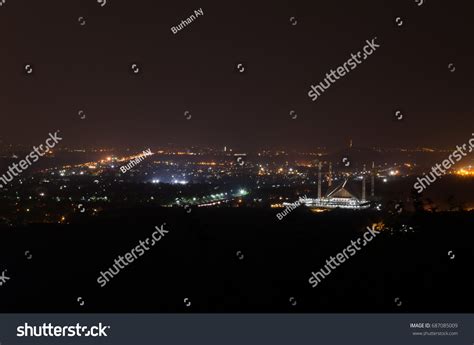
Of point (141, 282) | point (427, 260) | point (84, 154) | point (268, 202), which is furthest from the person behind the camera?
point (84, 154)

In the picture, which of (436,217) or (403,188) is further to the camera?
(403,188)

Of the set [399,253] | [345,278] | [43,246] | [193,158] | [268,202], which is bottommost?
[345,278]

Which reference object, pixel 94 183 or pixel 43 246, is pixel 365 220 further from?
pixel 94 183

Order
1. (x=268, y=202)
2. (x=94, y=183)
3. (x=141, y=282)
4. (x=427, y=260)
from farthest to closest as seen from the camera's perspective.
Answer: (x=94, y=183)
(x=268, y=202)
(x=427, y=260)
(x=141, y=282)

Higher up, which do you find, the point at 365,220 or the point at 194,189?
the point at 194,189

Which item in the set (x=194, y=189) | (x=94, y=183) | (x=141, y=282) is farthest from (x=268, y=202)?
(x=141, y=282)
